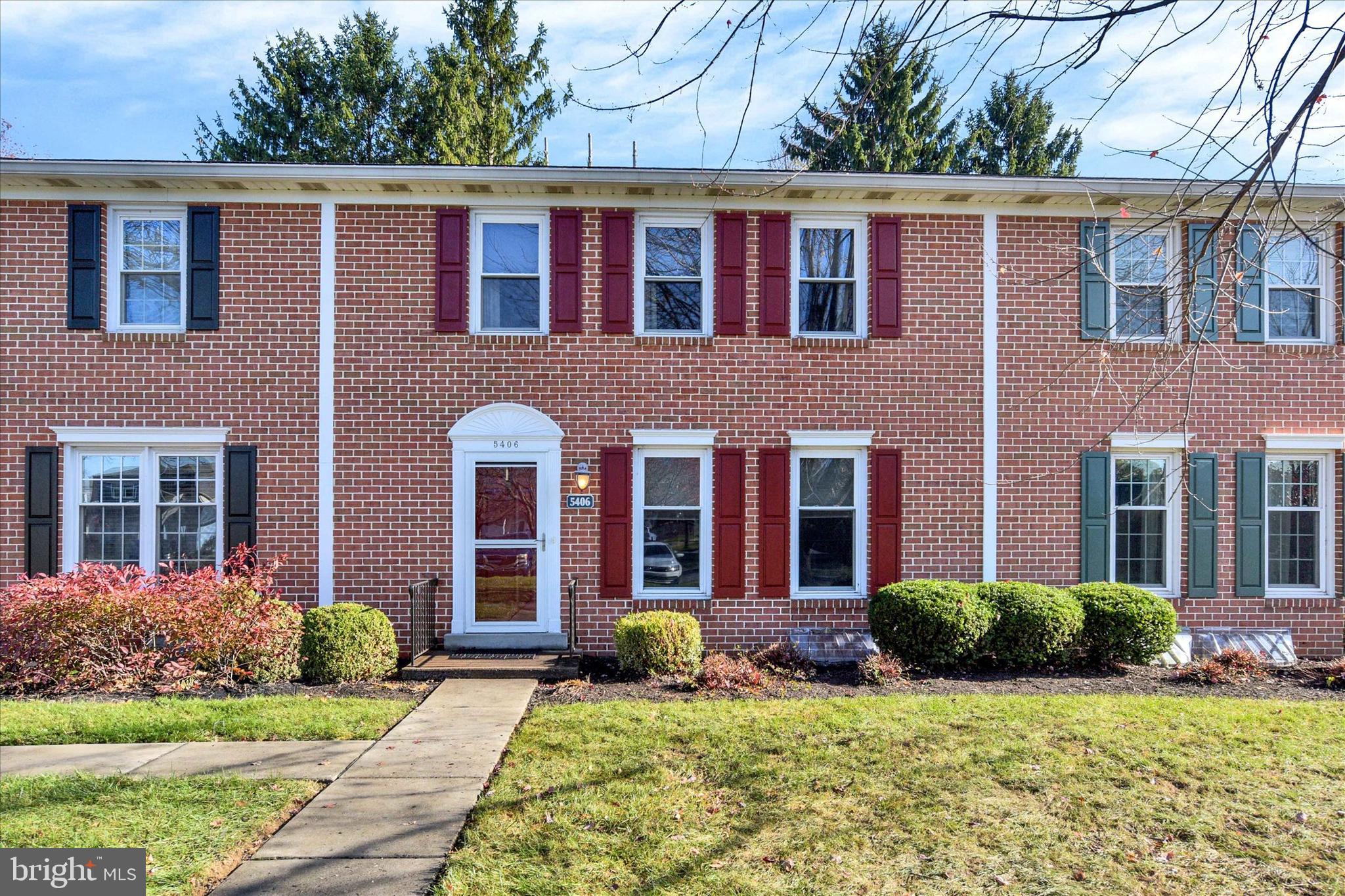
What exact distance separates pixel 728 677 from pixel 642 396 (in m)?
3.47

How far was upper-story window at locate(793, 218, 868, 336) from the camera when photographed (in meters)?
9.54

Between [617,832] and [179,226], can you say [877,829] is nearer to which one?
[617,832]

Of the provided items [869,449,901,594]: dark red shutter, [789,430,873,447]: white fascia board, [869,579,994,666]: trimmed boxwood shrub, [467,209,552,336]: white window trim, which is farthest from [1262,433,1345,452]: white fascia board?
[467,209,552,336]: white window trim

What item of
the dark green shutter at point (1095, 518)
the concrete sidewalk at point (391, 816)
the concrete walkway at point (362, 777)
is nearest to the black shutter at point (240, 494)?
the concrete walkway at point (362, 777)

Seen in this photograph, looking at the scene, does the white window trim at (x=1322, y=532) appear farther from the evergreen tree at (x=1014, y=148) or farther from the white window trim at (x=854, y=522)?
the evergreen tree at (x=1014, y=148)

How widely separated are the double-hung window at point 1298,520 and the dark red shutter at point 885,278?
17.0 feet

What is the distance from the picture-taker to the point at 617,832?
4.45m

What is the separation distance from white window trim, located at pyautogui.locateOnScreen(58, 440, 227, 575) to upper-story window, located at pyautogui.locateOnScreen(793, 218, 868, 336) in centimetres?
720

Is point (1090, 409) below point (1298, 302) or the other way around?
below

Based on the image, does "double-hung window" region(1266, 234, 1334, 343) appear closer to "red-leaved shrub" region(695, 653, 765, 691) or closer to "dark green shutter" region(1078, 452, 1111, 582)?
"dark green shutter" region(1078, 452, 1111, 582)

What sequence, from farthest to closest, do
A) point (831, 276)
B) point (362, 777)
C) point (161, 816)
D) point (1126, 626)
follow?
point (831, 276)
point (1126, 626)
point (362, 777)
point (161, 816)

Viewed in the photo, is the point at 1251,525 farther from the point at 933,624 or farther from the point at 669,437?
the point at 669,437

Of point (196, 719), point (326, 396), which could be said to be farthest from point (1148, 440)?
point (196, 719)

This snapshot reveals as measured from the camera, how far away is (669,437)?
30.4ft
